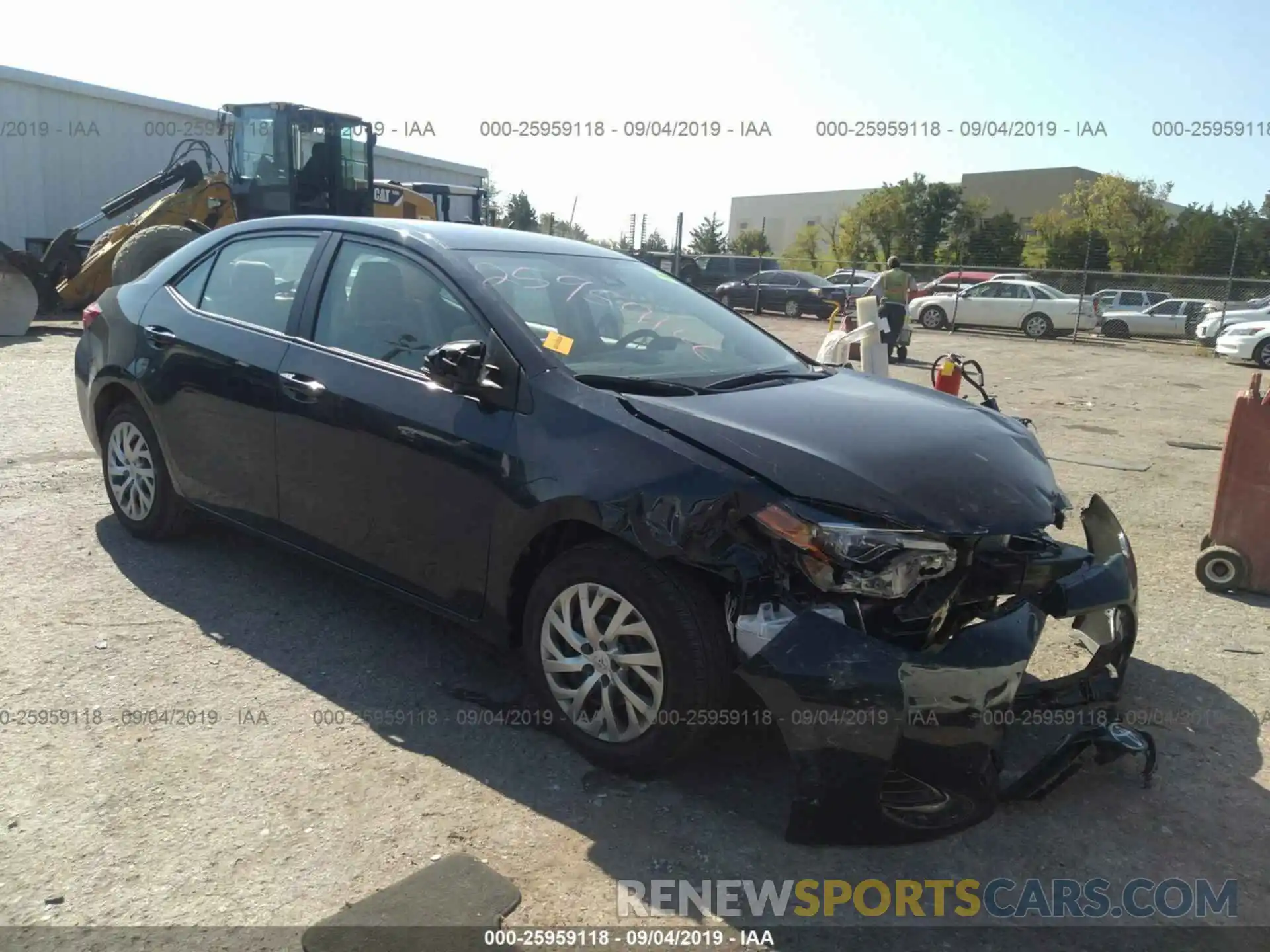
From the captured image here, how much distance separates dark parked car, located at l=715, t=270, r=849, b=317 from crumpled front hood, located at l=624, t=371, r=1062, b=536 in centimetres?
2476

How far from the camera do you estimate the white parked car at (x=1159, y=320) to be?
26.5m

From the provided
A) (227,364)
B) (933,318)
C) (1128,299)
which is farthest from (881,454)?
(1128,299)

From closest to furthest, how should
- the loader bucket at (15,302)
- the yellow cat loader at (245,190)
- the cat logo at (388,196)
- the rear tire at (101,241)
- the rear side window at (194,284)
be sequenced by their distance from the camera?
the rear side window at (194,284)
the loader bucket at (15,302)
the yellow cat loader at (245,190)
the rear tire at (101,241)
the cat logo at (388,196)

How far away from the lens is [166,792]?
10.2 feet

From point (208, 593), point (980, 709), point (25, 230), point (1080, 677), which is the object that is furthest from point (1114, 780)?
point (25, 230)

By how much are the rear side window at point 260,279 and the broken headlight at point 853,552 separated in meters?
2.59

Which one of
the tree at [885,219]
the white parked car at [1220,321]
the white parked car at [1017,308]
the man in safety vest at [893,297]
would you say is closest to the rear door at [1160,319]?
the white parked car at [1220,321]

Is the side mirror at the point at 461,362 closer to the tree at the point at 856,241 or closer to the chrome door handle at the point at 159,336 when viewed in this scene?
the chrome door handle at the point at 159,336

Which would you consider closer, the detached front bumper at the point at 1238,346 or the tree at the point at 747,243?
the detached front bumper at the point at 1238,346

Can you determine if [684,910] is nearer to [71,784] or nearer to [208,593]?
[71,784]

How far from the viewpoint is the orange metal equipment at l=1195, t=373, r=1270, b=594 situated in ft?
16.9

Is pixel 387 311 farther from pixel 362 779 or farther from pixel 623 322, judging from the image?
pixel 362 779

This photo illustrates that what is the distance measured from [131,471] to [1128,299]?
89.9ft

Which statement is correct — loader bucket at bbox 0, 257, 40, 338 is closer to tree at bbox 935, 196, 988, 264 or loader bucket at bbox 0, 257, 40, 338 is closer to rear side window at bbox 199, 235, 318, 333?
rear side window at bbox 199, 235, 318, 333
